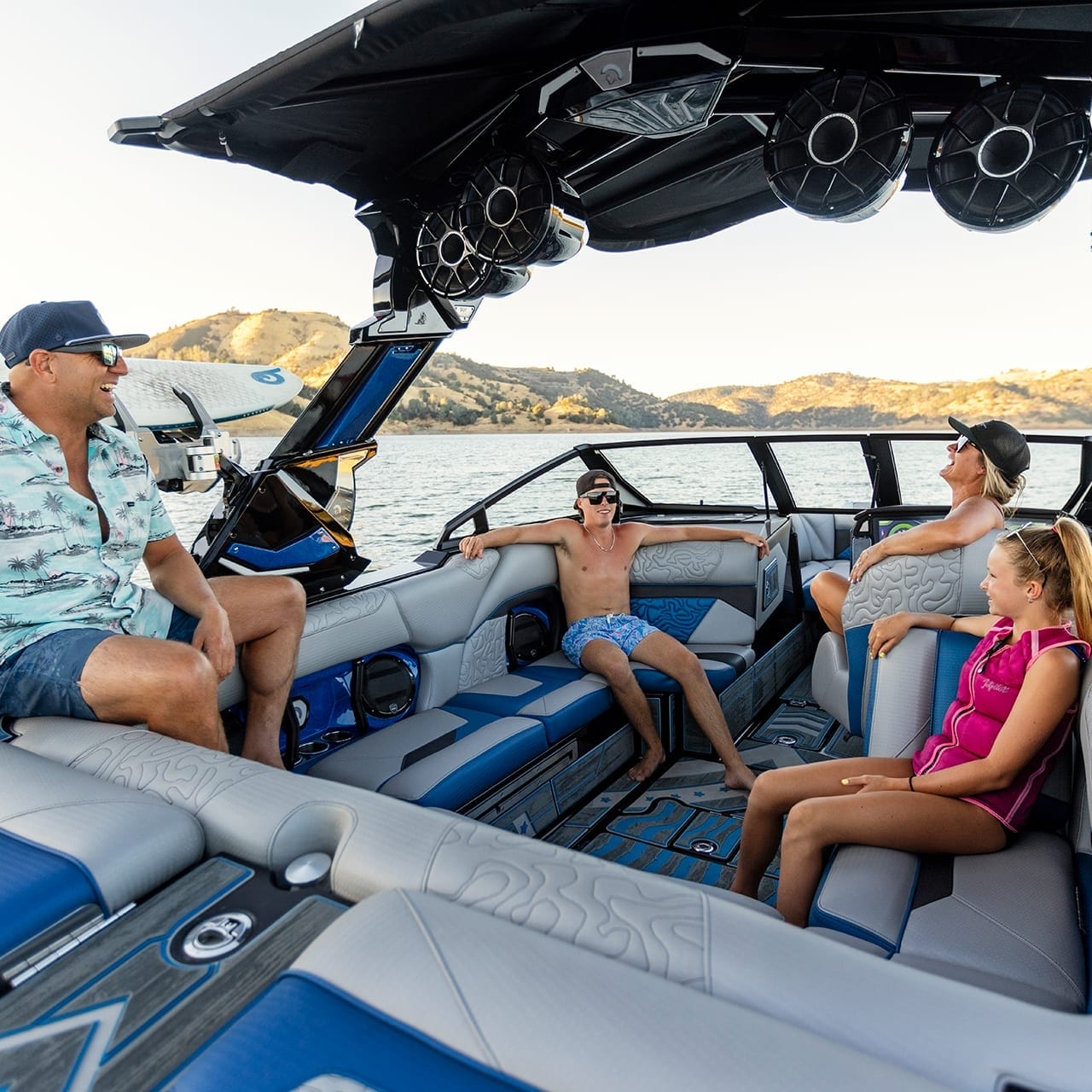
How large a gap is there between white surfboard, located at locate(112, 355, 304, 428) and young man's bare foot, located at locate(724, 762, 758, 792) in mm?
1810

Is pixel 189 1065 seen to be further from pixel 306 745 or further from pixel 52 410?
pixel 306 745

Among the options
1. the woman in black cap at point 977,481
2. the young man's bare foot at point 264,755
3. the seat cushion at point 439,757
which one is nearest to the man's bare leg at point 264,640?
the young man's bare foot at point 264,755

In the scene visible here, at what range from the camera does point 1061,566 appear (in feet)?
4.84

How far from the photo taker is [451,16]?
4.78ft

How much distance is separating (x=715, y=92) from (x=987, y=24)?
2.07 feet

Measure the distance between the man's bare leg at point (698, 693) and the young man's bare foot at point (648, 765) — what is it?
177 millimetres

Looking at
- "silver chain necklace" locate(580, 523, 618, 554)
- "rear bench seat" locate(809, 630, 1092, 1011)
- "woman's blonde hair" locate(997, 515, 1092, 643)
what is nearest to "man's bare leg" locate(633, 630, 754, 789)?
"silver chain necklace" locate(580, 523, 618, 554)

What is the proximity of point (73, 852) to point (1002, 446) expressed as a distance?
2.48m

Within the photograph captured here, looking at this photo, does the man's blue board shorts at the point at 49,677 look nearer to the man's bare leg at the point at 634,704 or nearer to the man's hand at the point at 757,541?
the man's bare leg at the point at 634,704

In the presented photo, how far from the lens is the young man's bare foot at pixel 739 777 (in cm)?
246

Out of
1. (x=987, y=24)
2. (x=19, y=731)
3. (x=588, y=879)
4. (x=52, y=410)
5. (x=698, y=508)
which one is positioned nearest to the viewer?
(x=588, y=879)

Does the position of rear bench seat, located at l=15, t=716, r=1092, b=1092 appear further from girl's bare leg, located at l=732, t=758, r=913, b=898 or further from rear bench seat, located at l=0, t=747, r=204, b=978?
girl's bare leg, located at l=732, t=758, r=913, b=898

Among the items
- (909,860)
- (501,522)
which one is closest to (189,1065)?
(909,860)

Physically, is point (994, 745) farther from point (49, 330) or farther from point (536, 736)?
point (49, 330)
